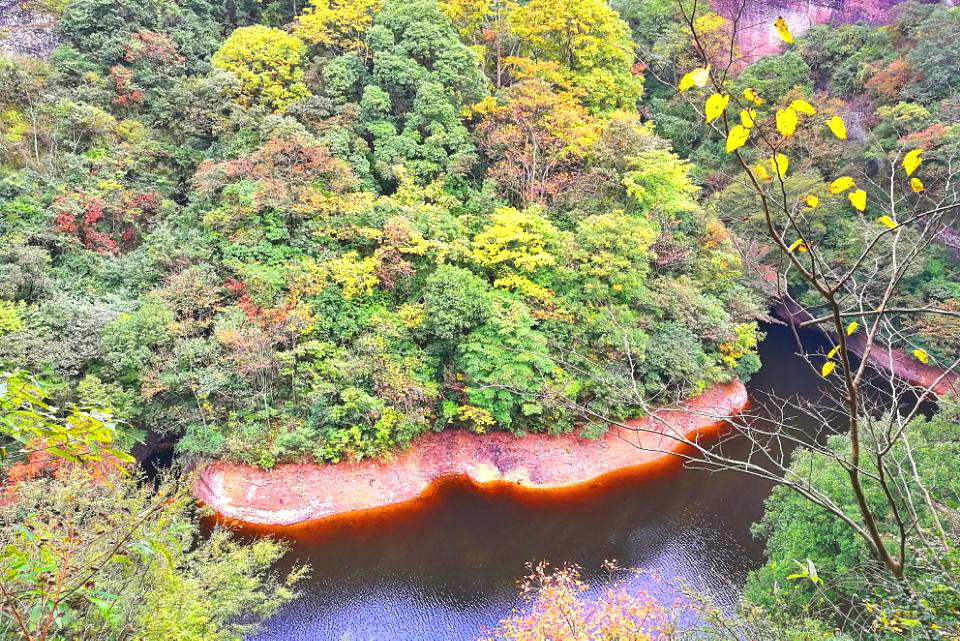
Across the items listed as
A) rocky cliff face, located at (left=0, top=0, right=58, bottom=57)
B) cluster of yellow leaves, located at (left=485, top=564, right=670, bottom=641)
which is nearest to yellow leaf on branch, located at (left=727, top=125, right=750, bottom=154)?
cluster of yellow leaves, located at (left=485, top=564, right=670, bottom=641)

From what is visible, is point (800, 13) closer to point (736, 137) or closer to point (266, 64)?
point (266, 64)

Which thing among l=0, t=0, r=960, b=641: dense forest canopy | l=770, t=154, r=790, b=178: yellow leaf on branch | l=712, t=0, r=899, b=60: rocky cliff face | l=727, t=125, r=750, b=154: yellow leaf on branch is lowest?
l=0, t=0, r=960, b=641: dense forest canopy

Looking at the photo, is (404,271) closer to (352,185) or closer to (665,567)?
(352,185)

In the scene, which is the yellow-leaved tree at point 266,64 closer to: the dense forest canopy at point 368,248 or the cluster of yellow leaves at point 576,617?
the dense forest canopy at point 368,248

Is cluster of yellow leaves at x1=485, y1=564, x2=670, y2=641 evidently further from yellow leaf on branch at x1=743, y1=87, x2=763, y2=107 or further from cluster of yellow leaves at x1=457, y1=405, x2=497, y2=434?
yellow leaf on branch at x1=743, y1=87, x2=763, y2=107

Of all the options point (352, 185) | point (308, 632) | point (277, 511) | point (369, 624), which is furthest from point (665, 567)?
point (352, 185)

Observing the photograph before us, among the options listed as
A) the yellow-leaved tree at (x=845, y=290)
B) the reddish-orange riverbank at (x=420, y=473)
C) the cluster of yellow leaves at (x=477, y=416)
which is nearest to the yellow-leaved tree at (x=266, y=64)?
the cluster of yellow leaves at (x=477, y=416)
